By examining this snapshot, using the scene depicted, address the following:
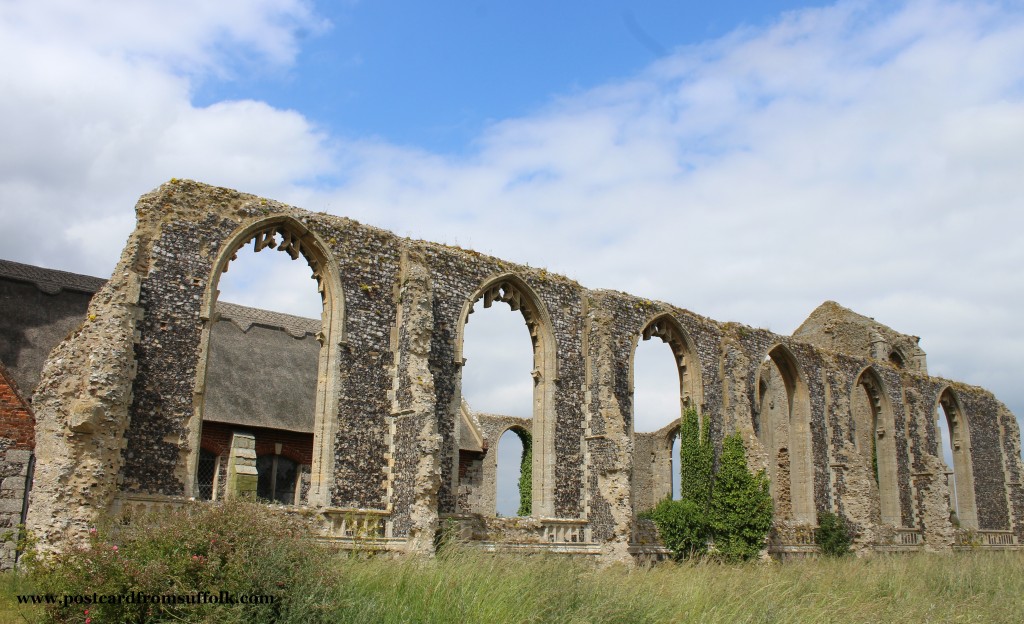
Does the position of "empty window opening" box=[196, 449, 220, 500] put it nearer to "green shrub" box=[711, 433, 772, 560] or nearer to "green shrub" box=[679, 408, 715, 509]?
"green shrub" box=[679, 408, 715, 509]

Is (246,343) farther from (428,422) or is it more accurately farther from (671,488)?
(671,488)

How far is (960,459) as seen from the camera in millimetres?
31062

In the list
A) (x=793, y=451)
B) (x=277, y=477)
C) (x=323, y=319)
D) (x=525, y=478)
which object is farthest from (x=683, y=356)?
(x=525, y=478)

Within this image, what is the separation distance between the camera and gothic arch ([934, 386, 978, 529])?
30.5m

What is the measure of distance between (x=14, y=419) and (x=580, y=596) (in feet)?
32.1

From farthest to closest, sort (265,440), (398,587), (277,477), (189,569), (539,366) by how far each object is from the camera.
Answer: (277,477) → (265,440) → (539,366) → (398,587) → (189,569)

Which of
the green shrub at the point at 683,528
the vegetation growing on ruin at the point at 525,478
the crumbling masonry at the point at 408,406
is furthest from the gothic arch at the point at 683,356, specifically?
the vegetation growing on ruin at the point at 525,478

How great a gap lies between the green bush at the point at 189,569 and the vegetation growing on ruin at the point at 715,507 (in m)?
11.5

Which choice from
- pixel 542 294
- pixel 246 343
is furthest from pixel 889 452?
pixel 246 343

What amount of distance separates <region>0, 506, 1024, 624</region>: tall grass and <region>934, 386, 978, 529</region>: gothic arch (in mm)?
20516

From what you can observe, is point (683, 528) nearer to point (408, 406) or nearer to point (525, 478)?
point (408, 406)

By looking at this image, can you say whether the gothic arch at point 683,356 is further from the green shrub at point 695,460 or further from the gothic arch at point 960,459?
the gothic arch at point 960,459

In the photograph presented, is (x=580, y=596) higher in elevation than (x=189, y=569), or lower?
lower

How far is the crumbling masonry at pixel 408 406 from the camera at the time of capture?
1288 centimetres
